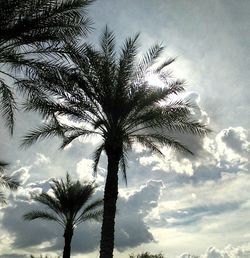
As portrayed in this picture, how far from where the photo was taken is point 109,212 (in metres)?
17.1

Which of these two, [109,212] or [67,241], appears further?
[67,241]

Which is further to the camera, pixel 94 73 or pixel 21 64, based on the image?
pixel 94 73

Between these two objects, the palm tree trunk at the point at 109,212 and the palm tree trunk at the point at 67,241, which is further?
the palm tree trunk at the point at 67,241

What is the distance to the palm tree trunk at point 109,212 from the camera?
55.2ft

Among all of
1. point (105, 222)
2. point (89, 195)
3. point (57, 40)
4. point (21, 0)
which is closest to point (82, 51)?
point (57, 40)

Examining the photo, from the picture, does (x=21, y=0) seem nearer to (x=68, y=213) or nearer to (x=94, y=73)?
(x=94, y=73)

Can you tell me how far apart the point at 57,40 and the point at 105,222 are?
705cm

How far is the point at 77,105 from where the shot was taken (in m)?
18.1

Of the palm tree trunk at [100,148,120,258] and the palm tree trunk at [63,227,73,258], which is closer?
the palm tree trunk at [100,148,120,258]

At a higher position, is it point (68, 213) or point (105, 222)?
point (68, 213)

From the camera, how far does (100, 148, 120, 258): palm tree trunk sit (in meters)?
16.8

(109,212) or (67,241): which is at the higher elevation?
(67,241)

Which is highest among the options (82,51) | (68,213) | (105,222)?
(82,51)

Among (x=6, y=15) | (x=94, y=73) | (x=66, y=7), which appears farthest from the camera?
(x=94, y=73)
